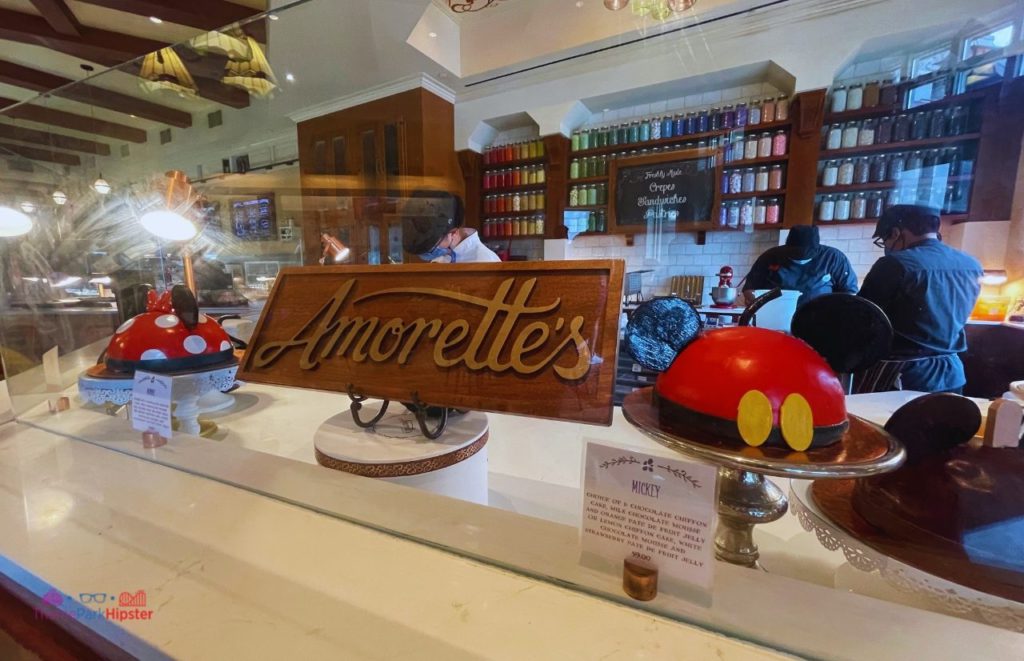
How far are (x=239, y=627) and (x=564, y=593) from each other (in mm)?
287

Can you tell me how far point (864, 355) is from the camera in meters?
0.40

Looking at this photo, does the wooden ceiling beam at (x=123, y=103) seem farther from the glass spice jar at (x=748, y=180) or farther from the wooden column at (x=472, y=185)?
the glass spice jar at (x=748, y=180)

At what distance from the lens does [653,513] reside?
12.0 inches

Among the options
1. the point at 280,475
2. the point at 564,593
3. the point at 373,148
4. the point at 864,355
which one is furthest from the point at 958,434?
the point at 373,148

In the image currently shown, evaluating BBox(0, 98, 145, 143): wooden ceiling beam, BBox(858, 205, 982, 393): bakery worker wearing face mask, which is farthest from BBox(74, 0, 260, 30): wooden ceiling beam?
BBox(858, 205, 982, 393): bakery worker wearing face mask

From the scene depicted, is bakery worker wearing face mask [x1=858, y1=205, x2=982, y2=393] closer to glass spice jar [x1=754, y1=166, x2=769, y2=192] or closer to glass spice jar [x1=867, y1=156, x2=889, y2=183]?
glass spice jar [x1=867, y1=156, x2=889, y2=183]

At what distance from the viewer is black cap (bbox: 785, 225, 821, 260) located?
0.49 meters

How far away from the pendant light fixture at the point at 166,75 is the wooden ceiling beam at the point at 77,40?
335 millimetres

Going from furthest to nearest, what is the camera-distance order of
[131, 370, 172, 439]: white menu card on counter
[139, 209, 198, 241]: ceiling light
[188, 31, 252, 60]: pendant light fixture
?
[139, 209, 198, 241]: ceiling light
[188, 31, 252, 60]: pendant light fixture
[131, 370, 172, 439]: white menu card on counter

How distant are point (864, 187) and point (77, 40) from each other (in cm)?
209

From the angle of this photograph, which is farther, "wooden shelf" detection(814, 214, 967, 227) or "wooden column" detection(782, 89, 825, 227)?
"wooden column" detection(782, 89, 825, 227)

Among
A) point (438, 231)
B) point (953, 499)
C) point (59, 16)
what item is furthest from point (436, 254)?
point (59, 16)

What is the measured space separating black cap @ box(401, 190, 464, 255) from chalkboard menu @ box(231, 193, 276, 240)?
36 cm

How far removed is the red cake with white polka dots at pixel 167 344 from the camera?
706 millimetres
